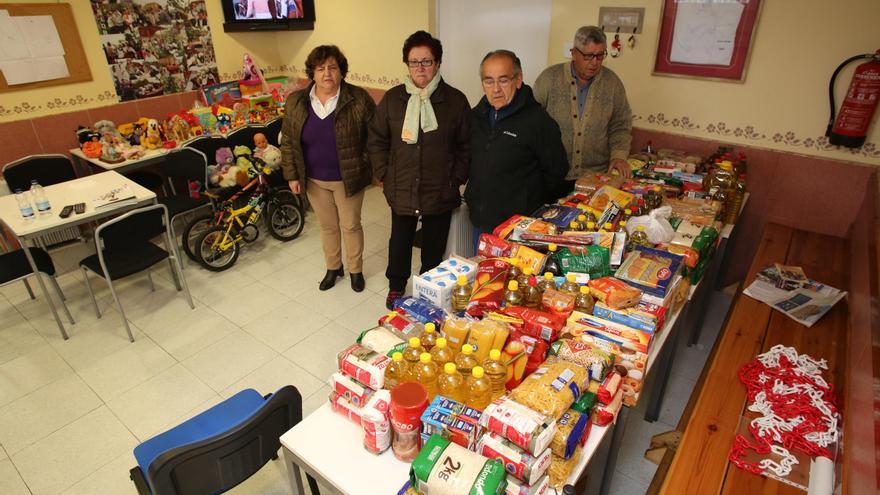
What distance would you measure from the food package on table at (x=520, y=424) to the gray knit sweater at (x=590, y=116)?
214cm

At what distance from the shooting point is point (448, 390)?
4.84 feet

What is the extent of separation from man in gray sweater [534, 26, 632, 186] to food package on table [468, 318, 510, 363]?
5.75 feet

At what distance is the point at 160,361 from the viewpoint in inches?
118

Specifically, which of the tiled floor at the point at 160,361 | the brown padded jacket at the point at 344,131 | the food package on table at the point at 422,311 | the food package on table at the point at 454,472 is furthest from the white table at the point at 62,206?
the food package on table at the point at 454,472

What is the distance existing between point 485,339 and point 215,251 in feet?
10.1

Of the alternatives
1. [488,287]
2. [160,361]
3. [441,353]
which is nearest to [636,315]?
[488,287]

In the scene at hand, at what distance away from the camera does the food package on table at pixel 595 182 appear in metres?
2.78

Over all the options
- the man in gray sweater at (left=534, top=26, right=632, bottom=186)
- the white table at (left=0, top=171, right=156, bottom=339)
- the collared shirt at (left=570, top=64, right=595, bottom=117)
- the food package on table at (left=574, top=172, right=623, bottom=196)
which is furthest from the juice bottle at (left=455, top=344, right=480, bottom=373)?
the white table at (left=0, top=171, right=156, bottom=339)

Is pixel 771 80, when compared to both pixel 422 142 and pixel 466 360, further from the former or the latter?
pixel 466 360

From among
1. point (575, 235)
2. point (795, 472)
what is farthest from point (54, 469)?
point (795, 472)

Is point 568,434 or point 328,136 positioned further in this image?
point 328,136

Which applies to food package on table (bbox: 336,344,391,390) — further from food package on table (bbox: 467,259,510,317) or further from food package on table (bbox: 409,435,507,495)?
food package on table (bbox: 467,259,510,317)

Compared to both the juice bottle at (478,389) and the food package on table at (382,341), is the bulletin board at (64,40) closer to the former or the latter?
the food package on table at (382,341)

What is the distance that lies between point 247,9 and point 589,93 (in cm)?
396
